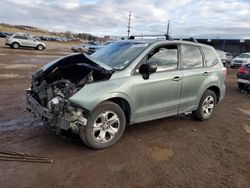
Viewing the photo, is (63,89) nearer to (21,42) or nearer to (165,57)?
(165,57)

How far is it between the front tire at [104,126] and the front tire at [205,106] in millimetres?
2367

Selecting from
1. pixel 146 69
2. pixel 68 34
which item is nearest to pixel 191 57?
pixel 146 69

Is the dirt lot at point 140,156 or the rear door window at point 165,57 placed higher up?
the rear door window at point 165,57

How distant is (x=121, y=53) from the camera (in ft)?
17.6

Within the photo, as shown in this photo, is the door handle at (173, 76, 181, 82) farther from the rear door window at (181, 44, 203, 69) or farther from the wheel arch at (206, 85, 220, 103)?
the wheel arch at (206, 85, 220, 103)

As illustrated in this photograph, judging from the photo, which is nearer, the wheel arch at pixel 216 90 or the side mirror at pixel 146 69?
the side mirror at pixel 146 69

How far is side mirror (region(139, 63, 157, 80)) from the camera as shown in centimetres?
488

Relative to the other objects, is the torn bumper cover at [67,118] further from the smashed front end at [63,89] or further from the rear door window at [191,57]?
the rear door window at [191,57]

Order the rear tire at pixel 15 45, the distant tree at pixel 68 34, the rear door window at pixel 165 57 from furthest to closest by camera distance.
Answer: the distant tree at pixel 68 34 → the rear tire at pixel 15 45 → the rear door window at pixel 165 57

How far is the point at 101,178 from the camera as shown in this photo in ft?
12.2

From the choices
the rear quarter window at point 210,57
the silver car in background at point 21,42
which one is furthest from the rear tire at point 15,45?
the rear quarter window at point 210,57

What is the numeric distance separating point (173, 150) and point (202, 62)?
97.2 inches

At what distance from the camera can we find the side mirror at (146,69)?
488cm

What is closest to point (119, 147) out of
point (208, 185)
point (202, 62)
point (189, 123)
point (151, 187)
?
point (151, 187)
